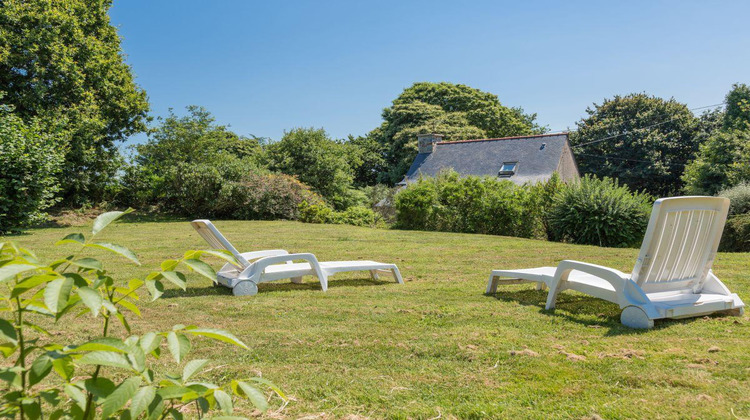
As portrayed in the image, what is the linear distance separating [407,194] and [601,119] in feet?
111

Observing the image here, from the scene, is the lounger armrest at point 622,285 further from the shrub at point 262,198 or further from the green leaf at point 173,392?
the shrub at point 262,198

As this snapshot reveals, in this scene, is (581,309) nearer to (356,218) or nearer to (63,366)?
(63,366)

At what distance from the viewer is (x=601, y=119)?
1761 inches

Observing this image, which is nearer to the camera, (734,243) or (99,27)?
(734,243)

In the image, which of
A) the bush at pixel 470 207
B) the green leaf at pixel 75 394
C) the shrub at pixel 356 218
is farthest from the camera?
the shrub at pixel 356 218

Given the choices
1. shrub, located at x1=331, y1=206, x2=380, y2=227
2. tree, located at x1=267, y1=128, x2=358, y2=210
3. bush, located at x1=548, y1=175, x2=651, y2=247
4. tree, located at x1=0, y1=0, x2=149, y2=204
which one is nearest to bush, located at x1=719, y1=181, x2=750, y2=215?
bush, located at x1=548, y1=175, x2=651, y2=247

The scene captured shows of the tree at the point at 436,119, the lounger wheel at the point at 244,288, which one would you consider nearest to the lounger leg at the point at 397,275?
the lounger wheel at the point at 244,288

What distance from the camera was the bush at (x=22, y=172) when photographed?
13.7m

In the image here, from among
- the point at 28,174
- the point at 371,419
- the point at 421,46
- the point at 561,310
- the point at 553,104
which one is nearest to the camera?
the point at 371,419

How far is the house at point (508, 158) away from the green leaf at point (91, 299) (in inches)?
1088

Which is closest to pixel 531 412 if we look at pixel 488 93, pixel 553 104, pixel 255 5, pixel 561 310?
pixel 561 310

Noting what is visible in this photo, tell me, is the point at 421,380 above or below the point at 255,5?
below

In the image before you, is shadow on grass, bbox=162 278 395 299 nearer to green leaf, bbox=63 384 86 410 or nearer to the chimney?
green leaf, bbox=63 384 86 410

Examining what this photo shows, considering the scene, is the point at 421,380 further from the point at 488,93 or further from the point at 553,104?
the point at 488,93
